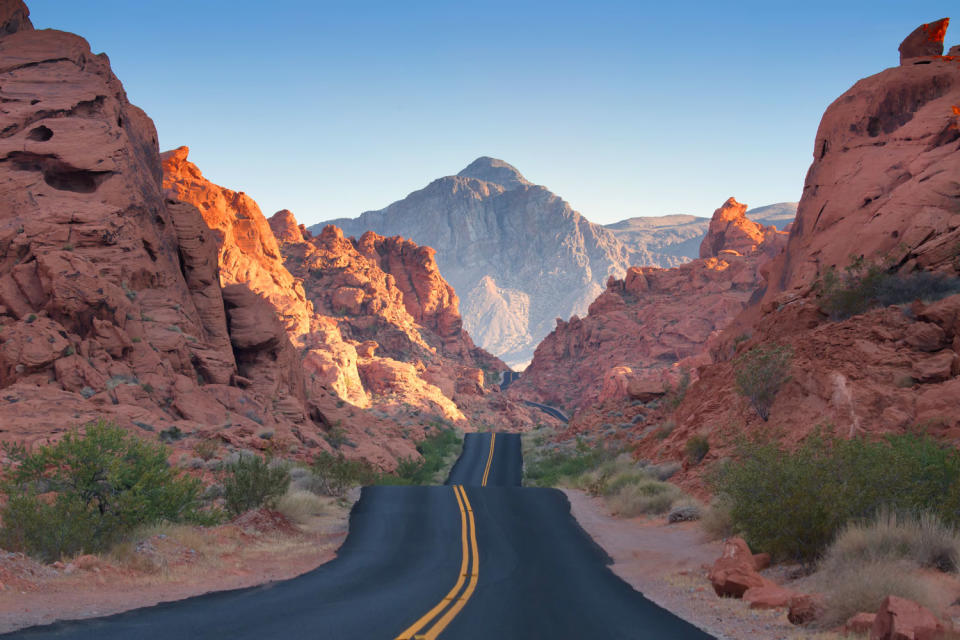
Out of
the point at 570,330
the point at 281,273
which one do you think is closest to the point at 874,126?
the point at 281,273

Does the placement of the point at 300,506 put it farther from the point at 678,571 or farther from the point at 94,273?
the point at 94,273

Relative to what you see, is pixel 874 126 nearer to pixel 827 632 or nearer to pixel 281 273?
pixel 827 632

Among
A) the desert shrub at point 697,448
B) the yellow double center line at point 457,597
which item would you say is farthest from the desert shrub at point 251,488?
the desert shrub at point 697,448

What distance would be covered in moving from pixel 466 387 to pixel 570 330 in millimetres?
24222

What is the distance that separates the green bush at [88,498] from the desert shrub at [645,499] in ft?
41.9

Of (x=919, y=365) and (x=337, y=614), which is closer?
(x=337, y=614)

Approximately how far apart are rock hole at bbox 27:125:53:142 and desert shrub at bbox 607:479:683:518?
26.0 m

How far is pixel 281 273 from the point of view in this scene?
223 ft

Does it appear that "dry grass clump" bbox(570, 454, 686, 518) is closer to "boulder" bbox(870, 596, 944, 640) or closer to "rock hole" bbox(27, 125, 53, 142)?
"boulder" bbox(870, 596, 944, 640)

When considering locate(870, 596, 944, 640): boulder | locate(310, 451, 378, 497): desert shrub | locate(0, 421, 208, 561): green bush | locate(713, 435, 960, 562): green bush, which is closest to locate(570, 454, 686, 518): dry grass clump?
locate(713, 435, 960, 562): green bush

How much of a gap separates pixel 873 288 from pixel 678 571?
11.9 metres

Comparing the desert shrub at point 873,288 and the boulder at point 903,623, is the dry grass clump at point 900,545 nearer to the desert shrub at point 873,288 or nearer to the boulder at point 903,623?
the boulder at point 903,623

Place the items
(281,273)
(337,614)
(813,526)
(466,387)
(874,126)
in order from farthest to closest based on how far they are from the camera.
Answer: (466,387) < (281,273) < (874,126) < (813,526) < (337,614)

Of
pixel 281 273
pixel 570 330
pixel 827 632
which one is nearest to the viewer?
pixel 827 632
